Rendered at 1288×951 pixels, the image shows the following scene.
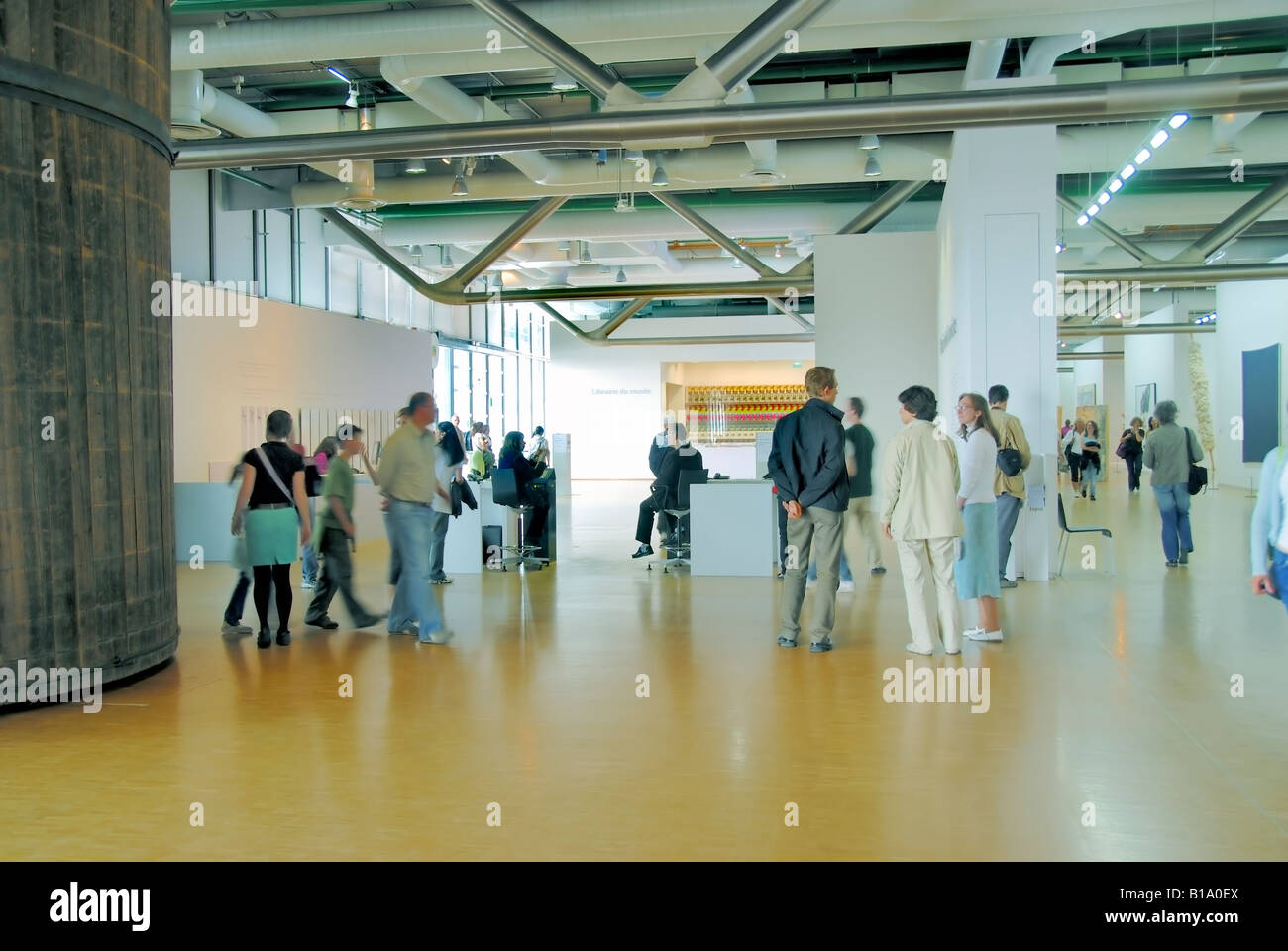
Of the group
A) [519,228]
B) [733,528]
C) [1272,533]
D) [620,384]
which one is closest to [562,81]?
[519,228]

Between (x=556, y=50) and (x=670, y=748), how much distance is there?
4823 millimetres

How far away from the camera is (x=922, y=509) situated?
6402mm

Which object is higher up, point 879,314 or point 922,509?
point 879,314

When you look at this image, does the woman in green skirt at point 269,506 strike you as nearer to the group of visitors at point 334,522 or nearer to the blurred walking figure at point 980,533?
the group of visitors at point 334,522

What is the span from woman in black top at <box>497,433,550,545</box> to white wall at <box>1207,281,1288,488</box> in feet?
48.6

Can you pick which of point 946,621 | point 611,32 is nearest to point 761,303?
point 611,32

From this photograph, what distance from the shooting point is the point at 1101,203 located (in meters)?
12.8

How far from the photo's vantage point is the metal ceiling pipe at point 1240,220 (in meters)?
13.0

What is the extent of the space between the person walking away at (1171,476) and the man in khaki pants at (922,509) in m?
5.19

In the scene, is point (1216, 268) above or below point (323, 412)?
above

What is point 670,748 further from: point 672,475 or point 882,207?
point 882,207

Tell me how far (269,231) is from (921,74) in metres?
9.09

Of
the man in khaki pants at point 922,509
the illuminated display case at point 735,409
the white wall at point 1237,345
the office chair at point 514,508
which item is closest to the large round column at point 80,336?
the man in khaki pants at point 922,509
